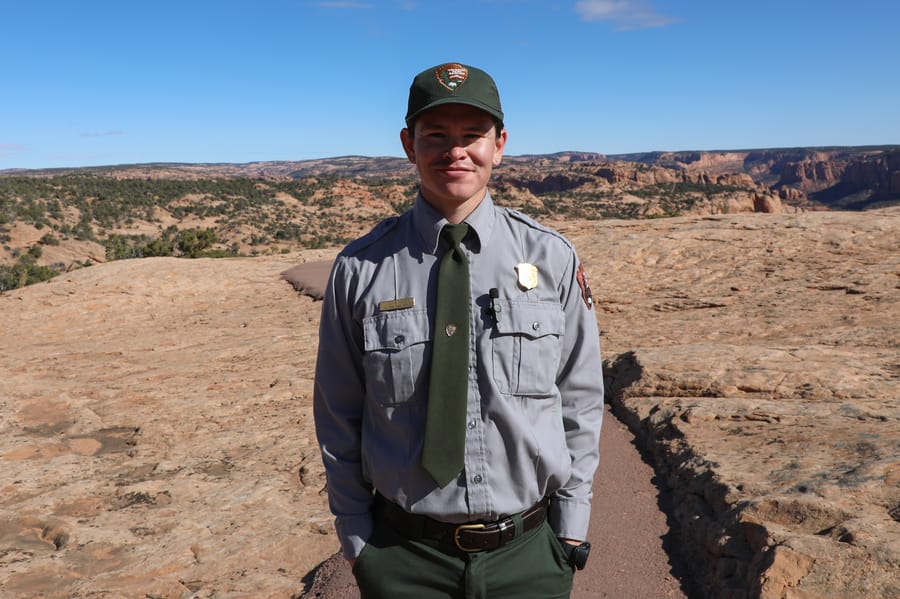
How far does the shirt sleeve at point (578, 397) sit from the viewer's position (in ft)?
7.04

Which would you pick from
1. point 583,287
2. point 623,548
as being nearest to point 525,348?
point 583,287

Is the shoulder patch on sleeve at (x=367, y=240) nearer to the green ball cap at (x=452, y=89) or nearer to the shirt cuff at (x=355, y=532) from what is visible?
the green ball cap at (x=452, y=89)

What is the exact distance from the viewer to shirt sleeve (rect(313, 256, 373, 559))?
82.7 inches

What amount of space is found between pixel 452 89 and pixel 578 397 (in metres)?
1.02

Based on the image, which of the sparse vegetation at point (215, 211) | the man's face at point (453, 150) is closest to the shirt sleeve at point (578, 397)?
the man's face at point (453, 150)

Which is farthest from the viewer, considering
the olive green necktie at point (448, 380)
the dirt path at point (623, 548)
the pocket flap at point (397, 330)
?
the dirt path at point (623, 548)

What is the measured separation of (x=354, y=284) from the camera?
2.11 meters

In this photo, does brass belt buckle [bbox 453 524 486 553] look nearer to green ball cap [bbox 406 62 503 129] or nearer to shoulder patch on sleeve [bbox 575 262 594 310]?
shoulder patch on sleeve [bbox 575 262 594 310]

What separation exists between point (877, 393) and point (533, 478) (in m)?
4.45

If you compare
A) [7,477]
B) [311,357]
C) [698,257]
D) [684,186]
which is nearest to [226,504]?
[7,477]

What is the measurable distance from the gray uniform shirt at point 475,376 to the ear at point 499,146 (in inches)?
6.3

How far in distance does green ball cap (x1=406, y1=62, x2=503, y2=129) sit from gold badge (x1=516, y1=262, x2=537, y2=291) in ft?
1.45

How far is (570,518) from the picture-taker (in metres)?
2.12

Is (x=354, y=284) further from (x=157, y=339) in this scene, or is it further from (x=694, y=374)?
(x=157, y=339)
